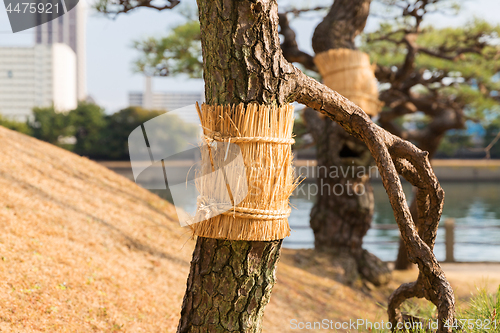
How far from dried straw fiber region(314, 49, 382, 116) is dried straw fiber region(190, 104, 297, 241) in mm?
2183

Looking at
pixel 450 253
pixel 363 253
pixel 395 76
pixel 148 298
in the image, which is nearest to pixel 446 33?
pixel 395 76

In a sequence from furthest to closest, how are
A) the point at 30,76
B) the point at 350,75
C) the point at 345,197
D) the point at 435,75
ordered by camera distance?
the point at 30,76 < the point at 435,75 < the point at 345,197 < the point at 350,75

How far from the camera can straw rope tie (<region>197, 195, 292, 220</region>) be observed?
4.32ft

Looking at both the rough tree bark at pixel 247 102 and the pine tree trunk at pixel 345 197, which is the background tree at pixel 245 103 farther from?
the pine tree trunk at pixel 345 197

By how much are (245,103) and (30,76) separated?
1836 inches

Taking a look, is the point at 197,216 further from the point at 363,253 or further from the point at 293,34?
the point at 293,34

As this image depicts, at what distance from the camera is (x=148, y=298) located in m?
2.55

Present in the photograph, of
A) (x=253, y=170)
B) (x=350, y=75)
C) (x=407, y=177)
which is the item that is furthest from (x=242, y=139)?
(x=350, y=75)

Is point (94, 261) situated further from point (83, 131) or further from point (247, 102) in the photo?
point (83, 131)

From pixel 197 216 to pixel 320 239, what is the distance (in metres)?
3.36

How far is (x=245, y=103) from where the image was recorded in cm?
135

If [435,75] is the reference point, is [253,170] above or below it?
below

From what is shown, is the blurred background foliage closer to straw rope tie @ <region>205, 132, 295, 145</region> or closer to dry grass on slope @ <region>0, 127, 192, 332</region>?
dry grass on slope @ <region>0, 127, 192, 332</region>

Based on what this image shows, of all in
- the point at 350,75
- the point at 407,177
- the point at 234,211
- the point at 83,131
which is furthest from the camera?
the point at 83,131
